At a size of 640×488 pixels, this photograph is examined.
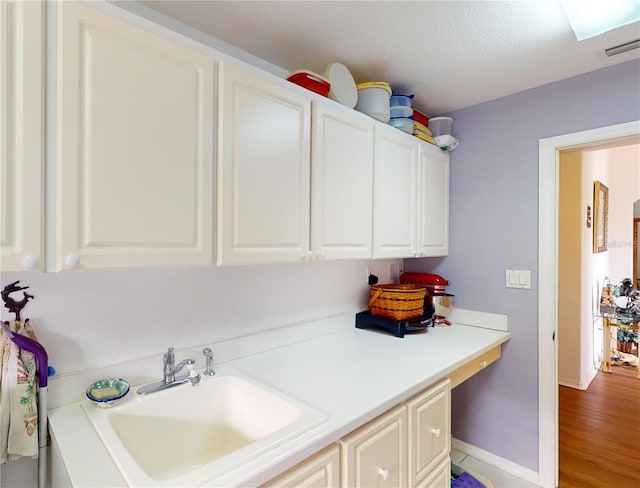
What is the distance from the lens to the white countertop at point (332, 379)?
2.77ft

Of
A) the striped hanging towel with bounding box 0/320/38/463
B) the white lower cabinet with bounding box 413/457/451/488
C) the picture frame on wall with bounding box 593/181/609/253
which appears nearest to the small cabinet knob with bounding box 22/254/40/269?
the striped hanging towel with bounding box 0/320/38/463

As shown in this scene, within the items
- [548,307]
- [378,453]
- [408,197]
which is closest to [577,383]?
[548,307]

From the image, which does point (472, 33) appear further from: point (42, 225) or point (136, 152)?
point (42, 225)

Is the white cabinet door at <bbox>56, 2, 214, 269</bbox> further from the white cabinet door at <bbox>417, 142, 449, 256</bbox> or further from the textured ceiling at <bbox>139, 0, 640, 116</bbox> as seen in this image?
the white cabinet door at <bbox>417, 142, 449, 256</bbox>

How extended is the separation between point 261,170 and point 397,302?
1.14 meters

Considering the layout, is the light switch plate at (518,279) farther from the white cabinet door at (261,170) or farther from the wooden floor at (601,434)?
the white cabinet door at (261,170)

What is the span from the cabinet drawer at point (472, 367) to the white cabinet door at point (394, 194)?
641mm

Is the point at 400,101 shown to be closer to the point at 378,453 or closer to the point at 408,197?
the point at 408,197

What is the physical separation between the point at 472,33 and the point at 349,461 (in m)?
1.72

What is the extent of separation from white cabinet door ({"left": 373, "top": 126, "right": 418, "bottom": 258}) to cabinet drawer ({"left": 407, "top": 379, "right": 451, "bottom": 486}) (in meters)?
0.69

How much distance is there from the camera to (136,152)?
991mm

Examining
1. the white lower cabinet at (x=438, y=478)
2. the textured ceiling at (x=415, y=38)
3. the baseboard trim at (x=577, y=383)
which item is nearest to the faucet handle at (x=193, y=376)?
the white lower cabinet at (x=438, y=478)

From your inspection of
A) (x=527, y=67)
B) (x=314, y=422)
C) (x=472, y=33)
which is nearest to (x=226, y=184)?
(x=314, y=422)

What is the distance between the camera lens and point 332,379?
1.34 m
